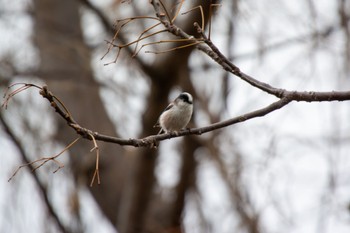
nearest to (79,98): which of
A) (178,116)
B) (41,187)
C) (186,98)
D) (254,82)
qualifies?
(41,187)

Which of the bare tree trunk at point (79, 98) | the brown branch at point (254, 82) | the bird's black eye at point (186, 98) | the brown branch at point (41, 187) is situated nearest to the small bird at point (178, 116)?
the bird's black eye at point (186, 98)

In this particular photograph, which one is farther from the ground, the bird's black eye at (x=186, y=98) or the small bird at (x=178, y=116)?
the bird's black eye at (x=186, y=98)

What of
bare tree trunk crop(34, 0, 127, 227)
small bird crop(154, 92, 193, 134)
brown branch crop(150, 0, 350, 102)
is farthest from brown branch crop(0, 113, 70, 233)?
brown branch crop(150, 0, 350, 102)

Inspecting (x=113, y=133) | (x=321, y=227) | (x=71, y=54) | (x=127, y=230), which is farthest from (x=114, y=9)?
(x=321, y=227)

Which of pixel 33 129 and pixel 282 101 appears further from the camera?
pixel 33 129

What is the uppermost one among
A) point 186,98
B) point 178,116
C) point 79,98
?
point 79,98

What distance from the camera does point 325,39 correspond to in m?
5.88

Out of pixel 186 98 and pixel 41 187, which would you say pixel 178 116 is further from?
pixel 41 187

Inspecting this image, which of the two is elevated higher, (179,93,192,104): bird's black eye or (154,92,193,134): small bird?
(179,93,192,104): bird's black eye

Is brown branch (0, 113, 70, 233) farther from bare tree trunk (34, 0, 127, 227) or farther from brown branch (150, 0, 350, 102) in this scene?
brown branch (150, 0, 350, 102)

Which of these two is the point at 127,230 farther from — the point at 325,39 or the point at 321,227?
the point at 325,39


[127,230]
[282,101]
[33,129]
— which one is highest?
[33,129]

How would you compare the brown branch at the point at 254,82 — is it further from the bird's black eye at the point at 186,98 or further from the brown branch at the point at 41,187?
the brown branch at the point at 41,187

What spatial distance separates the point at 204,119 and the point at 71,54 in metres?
1.85
